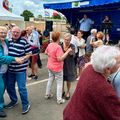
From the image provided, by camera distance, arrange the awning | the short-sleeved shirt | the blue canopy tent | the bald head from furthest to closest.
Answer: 1. the blue canopy tent
2. the awning
3. the short-sleeved shirt
4. the bald head

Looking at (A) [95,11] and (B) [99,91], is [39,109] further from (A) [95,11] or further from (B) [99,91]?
(A) [95,11]

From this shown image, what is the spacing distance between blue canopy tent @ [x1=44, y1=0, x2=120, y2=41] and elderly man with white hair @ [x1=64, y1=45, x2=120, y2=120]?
13.8 meters

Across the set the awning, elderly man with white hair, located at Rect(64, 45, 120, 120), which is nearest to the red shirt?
elderly man with white hair, located at Rect(64, 45, 120, 120)

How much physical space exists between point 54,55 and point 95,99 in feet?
13.1

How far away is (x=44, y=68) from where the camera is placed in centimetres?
1189

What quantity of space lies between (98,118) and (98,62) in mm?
507

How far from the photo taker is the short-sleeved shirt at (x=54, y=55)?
21.8 feet

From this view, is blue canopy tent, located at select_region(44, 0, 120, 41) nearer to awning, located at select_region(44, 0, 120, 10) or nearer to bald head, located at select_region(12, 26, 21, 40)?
awning, located at select_region(44, 0, 120, 10)

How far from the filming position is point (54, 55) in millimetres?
6719

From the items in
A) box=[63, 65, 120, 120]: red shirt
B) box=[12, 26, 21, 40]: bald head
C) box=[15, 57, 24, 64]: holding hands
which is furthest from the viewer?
box=[12, 26, 21, 40]: bald head

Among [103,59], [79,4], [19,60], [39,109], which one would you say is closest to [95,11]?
[79,4]

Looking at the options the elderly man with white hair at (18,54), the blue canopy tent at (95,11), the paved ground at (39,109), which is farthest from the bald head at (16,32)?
the blue canopy tent at (95,11)

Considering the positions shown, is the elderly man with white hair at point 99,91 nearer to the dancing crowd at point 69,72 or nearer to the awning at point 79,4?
the dancing crowd at point 69,72

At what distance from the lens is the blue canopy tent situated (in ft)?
58.2
